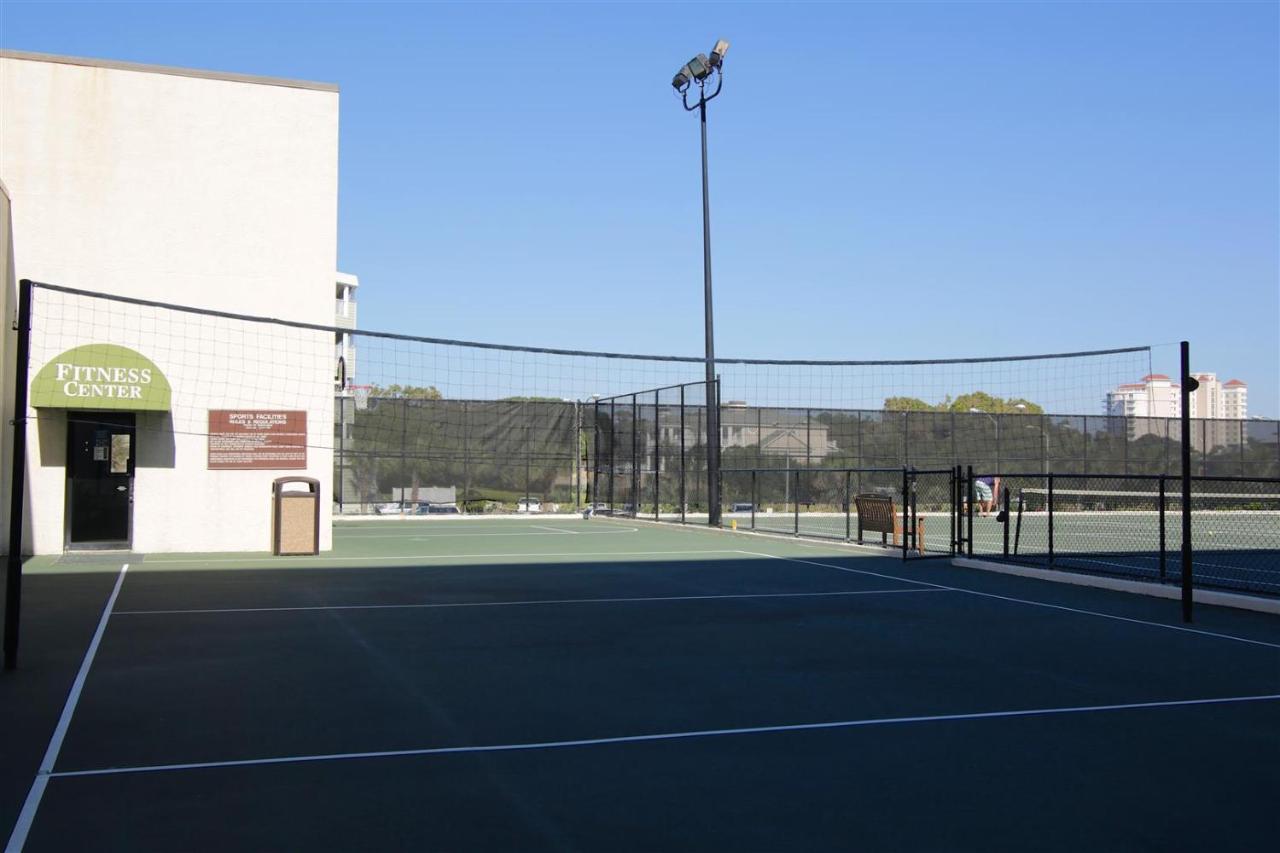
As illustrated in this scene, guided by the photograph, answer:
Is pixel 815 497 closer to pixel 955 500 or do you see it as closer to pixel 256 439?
pixel 955 500

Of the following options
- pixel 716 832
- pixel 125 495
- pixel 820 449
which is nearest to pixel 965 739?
pixel 716 832

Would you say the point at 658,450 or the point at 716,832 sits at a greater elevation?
the point at 658,450

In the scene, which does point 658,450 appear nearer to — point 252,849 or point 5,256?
point 5,256

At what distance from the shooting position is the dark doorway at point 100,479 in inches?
725

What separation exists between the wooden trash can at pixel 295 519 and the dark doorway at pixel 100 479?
7.88ft

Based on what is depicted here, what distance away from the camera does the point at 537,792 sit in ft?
18.5

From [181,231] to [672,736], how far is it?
15329mm

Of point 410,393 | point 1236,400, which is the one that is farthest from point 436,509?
point 1236,400

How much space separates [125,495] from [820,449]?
70.0 feet

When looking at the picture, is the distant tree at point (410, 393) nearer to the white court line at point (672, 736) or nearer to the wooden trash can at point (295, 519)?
the wooden trash can at point (295, 519)

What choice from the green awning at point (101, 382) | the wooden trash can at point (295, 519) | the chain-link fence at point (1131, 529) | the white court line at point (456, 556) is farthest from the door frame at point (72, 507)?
the chain-link fence at point (1131, 529)

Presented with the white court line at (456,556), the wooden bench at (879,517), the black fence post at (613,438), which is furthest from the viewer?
the black fence post at (613,438)

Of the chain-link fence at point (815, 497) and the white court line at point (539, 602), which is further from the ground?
the chain-link fence at point (815, 497)

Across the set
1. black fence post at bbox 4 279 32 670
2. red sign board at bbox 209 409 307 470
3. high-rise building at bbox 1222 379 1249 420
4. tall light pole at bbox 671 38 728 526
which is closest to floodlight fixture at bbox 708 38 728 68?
tall light pole at bbox 671 38 728 526
